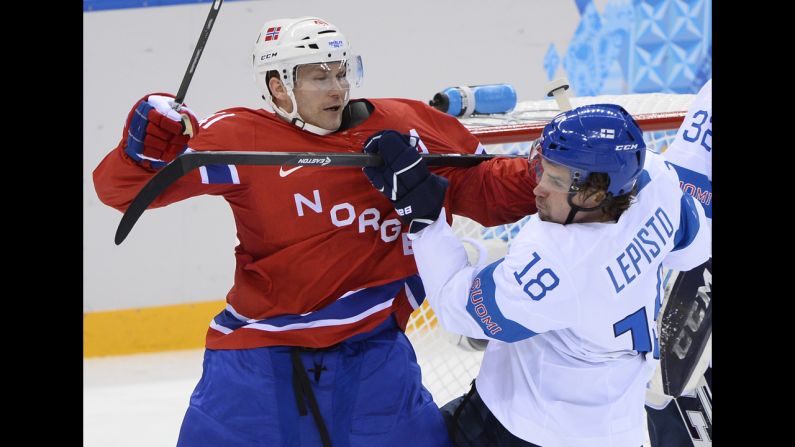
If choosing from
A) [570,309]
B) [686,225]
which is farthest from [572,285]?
[686,225]

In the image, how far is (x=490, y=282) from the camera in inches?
68.7

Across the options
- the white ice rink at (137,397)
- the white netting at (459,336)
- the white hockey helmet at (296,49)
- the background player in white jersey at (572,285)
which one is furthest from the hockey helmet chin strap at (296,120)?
the white ice rink at (137,397)

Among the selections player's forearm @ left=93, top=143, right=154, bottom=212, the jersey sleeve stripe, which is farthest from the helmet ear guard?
player's forearm @ left=93, top=143, right=154, bottom=212

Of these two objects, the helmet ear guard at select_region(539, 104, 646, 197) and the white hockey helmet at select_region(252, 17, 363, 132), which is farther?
the white hockey helmet at select_region(252, 17, 363, 132)

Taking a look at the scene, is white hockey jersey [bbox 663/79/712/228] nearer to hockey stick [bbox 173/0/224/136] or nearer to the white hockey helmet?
the white hockey helmet

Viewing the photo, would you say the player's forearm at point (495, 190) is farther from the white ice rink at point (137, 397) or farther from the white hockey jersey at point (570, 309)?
the white ice rink at point (137, 397)

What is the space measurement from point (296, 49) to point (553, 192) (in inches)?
22.0

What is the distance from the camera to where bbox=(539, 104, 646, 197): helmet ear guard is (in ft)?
5.62

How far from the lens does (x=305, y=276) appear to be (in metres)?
1.96

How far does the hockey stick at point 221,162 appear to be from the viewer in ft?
5.81

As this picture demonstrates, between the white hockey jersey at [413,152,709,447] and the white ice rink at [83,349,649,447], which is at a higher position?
the white hockey jersey at [413,152,709,447]

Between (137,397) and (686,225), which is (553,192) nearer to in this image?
(686,225)

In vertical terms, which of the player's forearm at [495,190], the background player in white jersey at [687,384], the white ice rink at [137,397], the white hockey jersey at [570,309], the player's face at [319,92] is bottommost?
the white ice rink at [137,397]
